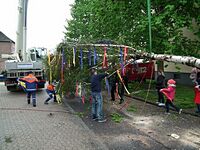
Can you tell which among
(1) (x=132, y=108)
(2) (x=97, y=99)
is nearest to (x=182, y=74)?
(1) (x=132, y=108)

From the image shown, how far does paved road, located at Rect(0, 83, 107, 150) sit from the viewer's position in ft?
22.7

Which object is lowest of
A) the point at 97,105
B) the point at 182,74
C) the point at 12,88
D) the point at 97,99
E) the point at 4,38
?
the point at 12,88

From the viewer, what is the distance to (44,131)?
8.27 metres

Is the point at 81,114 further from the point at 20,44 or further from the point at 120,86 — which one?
the point at 20,44

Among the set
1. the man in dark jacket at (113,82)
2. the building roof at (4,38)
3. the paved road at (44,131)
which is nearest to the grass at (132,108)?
the man in dark jacket at (113,82)

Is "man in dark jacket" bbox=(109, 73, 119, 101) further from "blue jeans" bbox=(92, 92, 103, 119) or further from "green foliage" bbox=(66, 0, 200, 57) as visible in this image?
"blue jeans" bbox=(92, 92, 103, 119)

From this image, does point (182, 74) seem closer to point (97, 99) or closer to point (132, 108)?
point (132, 108)

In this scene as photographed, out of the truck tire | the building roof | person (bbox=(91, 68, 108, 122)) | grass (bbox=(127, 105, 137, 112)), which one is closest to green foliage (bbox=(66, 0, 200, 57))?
person (bbox=(91, 68, 108, 122))

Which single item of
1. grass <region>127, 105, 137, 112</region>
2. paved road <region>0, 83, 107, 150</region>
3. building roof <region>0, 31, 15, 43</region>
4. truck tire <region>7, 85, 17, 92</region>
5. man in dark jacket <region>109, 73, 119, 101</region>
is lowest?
paved road <region>0, 83, 107, 150</region>

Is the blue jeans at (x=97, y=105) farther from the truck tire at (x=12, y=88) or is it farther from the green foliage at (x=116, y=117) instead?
the truck tire at (x=12, y=88)

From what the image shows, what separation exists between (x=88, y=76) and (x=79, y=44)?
177 cm

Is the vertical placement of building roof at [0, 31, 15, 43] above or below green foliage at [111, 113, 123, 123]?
above

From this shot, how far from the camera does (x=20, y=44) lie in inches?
789

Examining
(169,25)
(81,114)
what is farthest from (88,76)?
(169,25)
